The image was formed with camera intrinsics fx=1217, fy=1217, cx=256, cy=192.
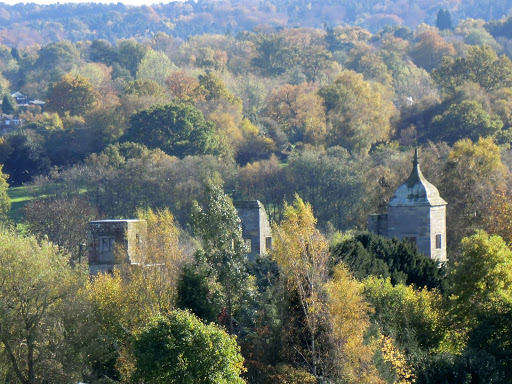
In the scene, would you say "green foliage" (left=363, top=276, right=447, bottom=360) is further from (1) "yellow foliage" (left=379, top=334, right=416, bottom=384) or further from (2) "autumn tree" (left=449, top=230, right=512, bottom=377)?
(1) "yellow foliage" (left=379, top=334, right=416, bottom=384)

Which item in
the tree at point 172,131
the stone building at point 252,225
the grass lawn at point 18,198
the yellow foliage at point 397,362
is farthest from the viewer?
the tree at point 172,131

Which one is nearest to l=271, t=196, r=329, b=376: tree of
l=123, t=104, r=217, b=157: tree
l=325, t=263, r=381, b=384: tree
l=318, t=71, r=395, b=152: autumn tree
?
l=325, t=263, r=381, b=384: tree

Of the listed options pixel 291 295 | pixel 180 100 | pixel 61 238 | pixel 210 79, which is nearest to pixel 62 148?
pixel 180 100

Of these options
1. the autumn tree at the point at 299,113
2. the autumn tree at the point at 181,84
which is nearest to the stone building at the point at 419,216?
the autumn tree at the point at 299,113

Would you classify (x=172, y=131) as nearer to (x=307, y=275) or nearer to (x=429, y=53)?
(x=307, y=275)

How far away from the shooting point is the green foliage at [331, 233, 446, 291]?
40.8 metres

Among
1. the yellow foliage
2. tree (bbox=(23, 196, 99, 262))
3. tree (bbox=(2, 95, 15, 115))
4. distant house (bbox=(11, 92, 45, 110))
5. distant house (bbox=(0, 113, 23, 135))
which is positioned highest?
distant house (bbox=(11, 92, 45, 110))

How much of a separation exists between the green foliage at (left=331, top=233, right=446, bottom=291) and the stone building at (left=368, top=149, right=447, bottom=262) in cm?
270

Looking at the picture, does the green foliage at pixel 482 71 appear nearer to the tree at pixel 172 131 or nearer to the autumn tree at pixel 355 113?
the autumn tree at pixel 355 113

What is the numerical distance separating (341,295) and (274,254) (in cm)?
358

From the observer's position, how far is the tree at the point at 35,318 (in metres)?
36.1

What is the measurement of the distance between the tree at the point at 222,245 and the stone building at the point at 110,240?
6.14 meters

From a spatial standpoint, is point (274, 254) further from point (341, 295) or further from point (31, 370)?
point (31, 370)

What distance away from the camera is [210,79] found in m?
110
